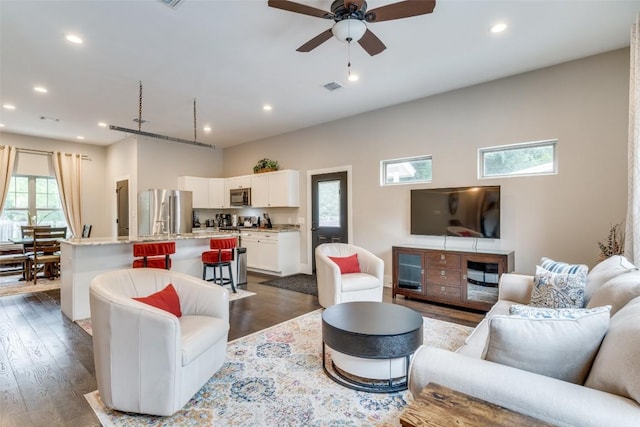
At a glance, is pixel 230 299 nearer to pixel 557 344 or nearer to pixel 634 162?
pixel 557 344

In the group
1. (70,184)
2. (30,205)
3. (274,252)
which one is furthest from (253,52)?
(30,205)

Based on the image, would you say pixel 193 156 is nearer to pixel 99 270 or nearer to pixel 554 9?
pixel 99 270

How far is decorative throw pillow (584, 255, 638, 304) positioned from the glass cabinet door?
2.20 metres

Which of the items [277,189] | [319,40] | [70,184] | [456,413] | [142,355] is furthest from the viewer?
[70,184]

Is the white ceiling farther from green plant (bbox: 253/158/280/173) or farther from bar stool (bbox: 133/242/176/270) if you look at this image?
bar stool (bbox: 133/242/176/270)

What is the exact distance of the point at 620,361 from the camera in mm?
1096

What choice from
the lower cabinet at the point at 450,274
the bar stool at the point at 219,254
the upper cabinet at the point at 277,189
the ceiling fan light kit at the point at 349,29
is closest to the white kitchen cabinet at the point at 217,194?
the upper cabinet at the point at 277,189

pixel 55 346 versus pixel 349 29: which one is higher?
pixel 349 29

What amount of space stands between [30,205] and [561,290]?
10.1m

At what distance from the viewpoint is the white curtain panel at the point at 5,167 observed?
22.2 ft

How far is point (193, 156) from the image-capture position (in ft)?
26.4

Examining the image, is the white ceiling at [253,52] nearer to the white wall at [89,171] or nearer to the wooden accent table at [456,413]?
the white wall at [89,171]

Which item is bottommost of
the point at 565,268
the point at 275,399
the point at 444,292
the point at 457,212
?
the point at 275,399

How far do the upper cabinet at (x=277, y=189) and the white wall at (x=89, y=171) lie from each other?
444 centimetres
